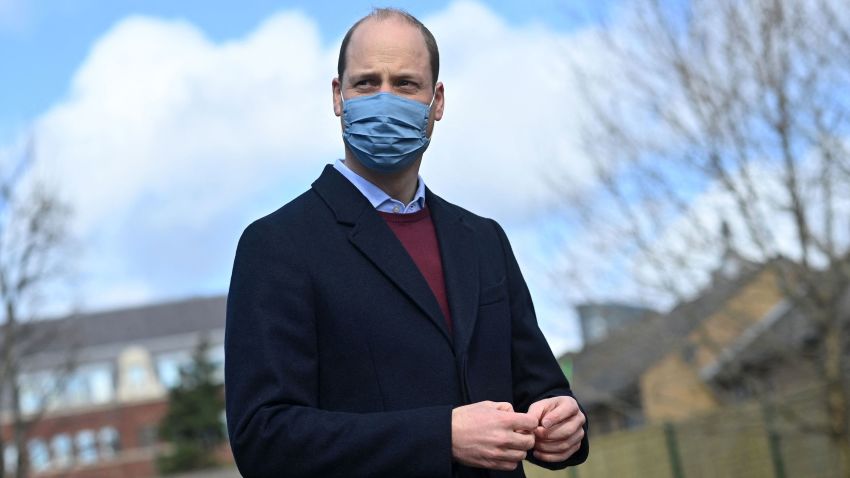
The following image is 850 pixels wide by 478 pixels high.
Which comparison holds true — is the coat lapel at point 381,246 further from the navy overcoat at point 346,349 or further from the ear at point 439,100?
the ear at point 439,100

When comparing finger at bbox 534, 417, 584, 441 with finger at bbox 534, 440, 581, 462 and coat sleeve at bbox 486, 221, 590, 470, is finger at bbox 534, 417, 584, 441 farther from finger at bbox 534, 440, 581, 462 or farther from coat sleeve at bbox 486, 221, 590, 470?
coat sleeve at bbox 486, 221, 590, 470

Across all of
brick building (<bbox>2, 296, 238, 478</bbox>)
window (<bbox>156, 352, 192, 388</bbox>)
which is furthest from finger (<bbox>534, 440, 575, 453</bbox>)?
window (<bbox>156, 352, 192, 388</bbox>)

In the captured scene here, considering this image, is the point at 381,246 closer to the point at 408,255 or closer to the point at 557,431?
the point at 408,255

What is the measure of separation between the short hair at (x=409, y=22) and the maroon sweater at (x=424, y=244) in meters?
0.32

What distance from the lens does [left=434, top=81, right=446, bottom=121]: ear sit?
10.4ft

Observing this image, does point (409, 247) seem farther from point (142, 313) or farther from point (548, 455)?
point (142, 313)

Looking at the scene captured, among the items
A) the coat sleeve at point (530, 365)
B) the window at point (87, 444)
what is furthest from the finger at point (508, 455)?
the window at point (87, 444)

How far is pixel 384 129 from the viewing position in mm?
2965

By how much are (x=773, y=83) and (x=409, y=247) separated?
516 inches

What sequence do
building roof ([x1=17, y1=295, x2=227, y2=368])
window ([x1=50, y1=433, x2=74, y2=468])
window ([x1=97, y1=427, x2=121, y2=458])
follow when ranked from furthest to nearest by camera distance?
building roof ([x1=17, y1=295, x2=227, y2=368]) → window ([x1=97, y1=427, x2=121, y2=458]) → window ([x1=50, y1=433, x2=74, y2=468])

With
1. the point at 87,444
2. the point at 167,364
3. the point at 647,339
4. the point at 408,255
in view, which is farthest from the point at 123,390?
the point at 408,255

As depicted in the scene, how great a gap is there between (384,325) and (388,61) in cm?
61

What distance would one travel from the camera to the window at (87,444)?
77.9 metres

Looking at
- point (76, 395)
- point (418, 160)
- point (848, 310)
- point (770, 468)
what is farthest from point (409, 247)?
point (76, 395)
